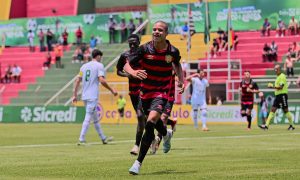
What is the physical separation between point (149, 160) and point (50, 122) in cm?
3156

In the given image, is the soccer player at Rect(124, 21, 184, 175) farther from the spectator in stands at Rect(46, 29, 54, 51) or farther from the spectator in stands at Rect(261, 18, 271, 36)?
the spectator in stands at Rect(46, 29, 54, 51)

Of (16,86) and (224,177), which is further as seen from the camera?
(16,86)

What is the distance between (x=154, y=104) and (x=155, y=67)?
2.05 ft

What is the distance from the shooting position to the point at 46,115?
153ft

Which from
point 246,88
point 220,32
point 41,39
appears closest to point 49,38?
point 41,39

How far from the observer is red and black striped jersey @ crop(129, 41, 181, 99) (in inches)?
506

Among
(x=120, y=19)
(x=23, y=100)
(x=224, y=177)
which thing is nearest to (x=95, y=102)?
(x=224, y=177)

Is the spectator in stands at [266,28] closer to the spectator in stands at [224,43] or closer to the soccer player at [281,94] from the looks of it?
the spectator in stands at [224,43]

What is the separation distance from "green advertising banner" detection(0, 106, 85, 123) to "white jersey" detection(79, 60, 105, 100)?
2397 cm

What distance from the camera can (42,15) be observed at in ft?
213

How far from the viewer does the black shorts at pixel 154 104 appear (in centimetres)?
1256

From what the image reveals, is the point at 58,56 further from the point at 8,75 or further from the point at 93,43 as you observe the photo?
the point at 8,75

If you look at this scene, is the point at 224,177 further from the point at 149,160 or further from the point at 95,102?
the point at 95,102

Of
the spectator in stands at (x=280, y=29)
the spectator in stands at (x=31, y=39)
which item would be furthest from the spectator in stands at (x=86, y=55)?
the spectator in stands at (x=280, y=29)
